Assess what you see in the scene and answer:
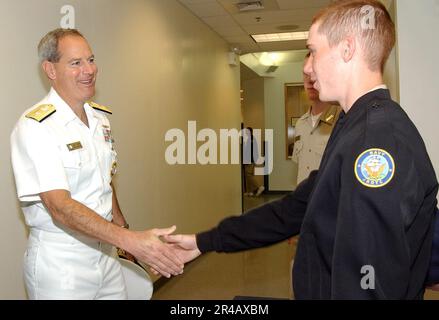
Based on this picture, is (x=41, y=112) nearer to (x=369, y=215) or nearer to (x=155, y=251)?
(x=155, y=251)

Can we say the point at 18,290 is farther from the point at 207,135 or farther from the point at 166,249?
the point at 207,135

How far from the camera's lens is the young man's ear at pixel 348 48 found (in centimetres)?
113

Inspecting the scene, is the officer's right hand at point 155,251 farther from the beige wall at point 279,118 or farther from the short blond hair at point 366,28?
the beige wall at point 279,118

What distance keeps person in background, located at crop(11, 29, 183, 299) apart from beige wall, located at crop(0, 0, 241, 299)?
1.88 ft

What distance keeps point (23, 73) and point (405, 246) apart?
2.24m

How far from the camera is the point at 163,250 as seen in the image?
1.97 m

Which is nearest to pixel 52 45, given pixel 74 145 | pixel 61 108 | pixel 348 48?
pixel 61 108

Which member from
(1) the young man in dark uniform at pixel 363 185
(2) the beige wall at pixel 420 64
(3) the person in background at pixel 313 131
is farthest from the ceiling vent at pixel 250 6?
(1) the young man in dark uniform at pixel 363 185

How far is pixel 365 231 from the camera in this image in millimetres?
922

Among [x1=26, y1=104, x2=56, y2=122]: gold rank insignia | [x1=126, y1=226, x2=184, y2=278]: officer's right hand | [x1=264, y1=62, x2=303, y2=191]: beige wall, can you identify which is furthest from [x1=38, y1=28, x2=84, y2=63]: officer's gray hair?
[x1=264, y1=62, x2=303, y2=191]: beige wall

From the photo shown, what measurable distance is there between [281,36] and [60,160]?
19.7 ft

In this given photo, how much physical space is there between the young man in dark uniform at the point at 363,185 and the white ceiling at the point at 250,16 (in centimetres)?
415

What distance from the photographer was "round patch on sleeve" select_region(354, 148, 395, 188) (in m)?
0.92
